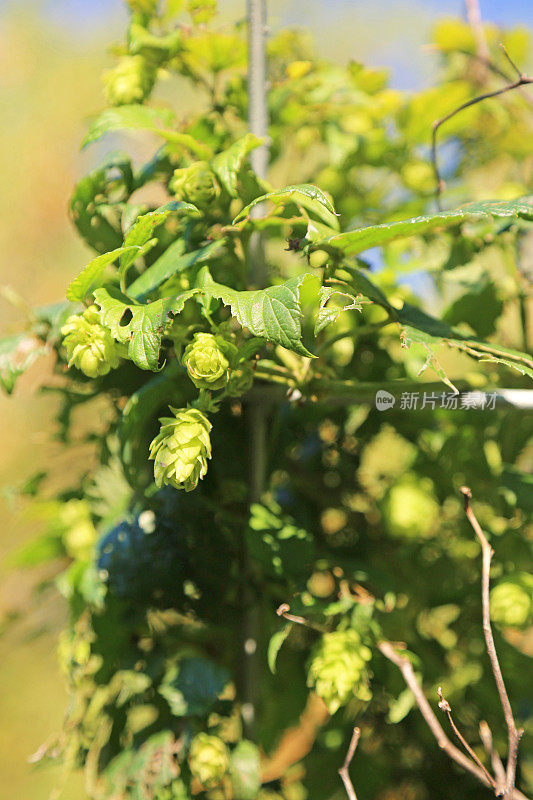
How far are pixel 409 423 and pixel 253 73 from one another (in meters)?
0.25

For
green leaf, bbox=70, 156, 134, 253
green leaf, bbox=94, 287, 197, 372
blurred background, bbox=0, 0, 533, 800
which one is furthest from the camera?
blurred background, bbox=0, 0, 533, 800

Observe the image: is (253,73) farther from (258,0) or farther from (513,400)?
(513,400)

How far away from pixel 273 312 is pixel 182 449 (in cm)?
7

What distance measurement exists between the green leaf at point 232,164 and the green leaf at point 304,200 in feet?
0.05

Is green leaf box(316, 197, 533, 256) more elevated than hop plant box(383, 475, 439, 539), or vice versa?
green leaf box(316, 197, 533, 256)

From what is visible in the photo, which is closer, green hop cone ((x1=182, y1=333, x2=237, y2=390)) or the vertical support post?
green hop cone ((x1=182, y1=333, x2=237, y2=390))

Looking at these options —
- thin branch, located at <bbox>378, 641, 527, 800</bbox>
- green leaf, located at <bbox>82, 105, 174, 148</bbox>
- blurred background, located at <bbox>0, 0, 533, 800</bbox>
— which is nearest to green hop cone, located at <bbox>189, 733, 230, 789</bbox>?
thin branch, located at <bbox>378, 641, 527, 800</bbox>

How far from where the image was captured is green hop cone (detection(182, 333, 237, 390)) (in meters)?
0.26

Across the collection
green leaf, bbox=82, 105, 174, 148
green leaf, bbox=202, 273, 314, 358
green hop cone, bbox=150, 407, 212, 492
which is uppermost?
green leaf, bbox=82, 105, 174, 148

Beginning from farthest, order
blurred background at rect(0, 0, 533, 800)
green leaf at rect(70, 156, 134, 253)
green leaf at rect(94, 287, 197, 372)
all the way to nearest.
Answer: blurred background at rect(0, 0, 533, 800), green leaf at rect(70, 156, 134, 253), green leaf at rect(94, 287, 197, 372)

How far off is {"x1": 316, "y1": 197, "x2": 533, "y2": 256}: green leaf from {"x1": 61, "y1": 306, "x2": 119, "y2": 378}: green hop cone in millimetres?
101

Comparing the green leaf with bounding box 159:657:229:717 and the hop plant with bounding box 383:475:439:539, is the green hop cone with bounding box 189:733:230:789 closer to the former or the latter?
the green leaf with bounding box 159:657:229:717

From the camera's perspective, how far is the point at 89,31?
75.5 inches

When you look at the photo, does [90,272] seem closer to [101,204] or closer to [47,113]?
[101,204]
